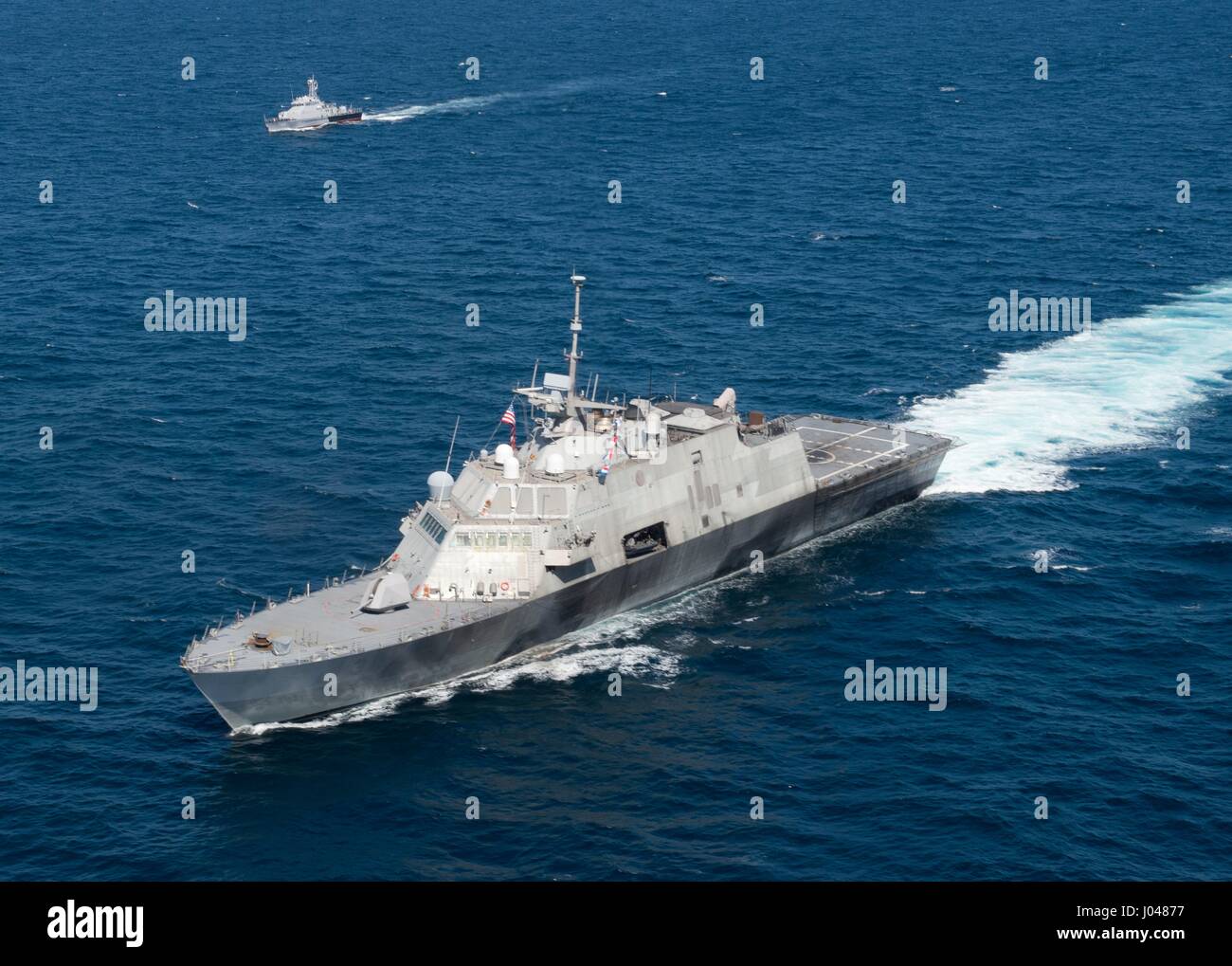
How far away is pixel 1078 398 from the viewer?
112 metres

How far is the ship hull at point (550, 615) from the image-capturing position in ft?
248

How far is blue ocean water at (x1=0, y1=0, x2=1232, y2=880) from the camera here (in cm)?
6875

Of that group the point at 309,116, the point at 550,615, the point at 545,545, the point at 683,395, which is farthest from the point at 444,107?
the point at 550,615

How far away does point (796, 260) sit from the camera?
137625 millimetres

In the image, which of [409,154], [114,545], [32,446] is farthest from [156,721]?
[409,154]

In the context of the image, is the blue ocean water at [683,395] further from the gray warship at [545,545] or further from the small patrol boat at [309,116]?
the small patrol boat at [309,116]

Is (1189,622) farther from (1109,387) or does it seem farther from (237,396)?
(237,396)

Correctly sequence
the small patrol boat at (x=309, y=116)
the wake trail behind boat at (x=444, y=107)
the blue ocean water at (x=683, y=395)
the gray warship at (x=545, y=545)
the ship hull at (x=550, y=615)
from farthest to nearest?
the wake trail behind boat at (x=444, y=107), the small patrol boat at (x=309, y=116), the gray warship at (x=545, y=545), the ship hull at (x=550, y=615), the blue ocean water at (x=683, y=395)

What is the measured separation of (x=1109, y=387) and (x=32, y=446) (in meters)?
71.4

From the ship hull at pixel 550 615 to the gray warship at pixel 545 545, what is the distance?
0.09 m

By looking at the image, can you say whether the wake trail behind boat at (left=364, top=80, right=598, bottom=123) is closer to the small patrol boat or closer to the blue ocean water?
the small patrol boat

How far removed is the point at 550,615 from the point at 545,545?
361 cm

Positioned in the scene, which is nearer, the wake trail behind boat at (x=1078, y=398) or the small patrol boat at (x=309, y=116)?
the wake trail behind boat at (x=1078, y=398)

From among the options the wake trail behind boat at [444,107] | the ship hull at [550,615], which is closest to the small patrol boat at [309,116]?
the wake trail behind boat at [444,107]
